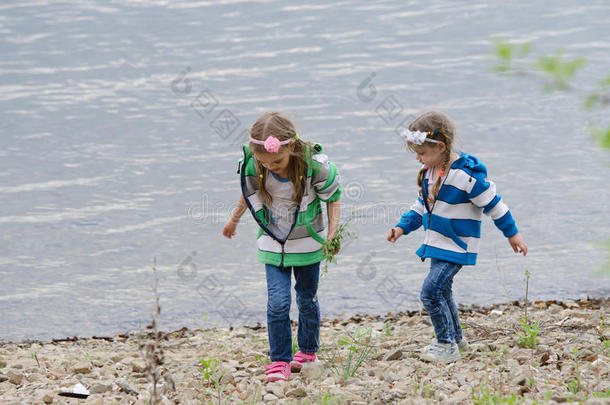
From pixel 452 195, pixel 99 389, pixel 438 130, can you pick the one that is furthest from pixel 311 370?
pixel 438 130

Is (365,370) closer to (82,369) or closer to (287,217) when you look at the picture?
(287,217)

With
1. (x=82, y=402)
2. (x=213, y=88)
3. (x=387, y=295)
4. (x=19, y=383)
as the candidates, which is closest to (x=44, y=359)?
(x=19, y=383)

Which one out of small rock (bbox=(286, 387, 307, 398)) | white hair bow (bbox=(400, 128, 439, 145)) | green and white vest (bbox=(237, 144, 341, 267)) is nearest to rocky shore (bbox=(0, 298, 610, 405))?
small rock (bbox=(286, 387, 307, 398))

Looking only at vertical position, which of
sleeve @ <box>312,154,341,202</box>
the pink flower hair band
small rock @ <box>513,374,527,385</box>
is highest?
the pink flower hair band

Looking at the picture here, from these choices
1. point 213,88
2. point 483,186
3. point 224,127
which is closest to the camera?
point 483,186

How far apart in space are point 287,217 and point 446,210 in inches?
36.6

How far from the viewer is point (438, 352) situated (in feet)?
16.4

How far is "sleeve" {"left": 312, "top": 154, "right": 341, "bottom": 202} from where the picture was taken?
4.86 meters

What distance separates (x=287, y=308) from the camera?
4887 mm

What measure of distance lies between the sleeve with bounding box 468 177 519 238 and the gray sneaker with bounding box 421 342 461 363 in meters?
0.79

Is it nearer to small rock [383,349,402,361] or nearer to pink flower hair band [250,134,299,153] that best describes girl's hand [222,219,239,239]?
pink flower hair band [250,134,299,153]

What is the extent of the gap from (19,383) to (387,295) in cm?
358

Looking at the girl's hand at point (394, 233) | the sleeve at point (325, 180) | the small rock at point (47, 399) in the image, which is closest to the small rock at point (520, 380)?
the girl's hand at point (394, 233)

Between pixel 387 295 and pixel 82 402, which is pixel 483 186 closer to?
pixel 82 402
